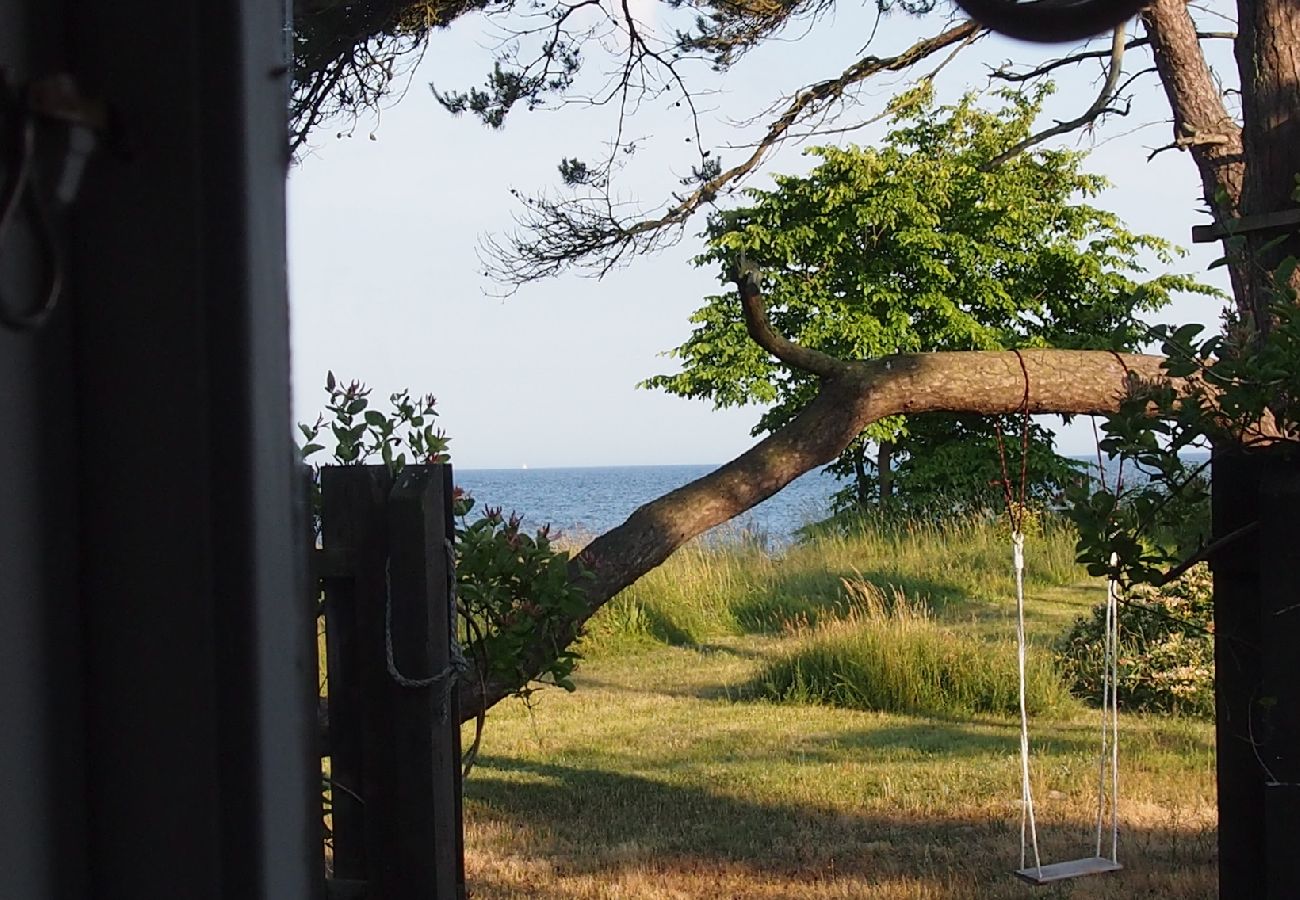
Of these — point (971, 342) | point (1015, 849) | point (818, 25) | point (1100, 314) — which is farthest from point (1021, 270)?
point (1100, 314)

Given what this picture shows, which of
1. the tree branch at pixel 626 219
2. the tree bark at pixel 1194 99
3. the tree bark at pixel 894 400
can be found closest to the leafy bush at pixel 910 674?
the tree branch at pixel 626 219

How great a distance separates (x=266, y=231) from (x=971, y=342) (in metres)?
17.9

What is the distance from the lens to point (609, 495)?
5550 cm

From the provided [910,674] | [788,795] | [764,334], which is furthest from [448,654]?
[910,674]

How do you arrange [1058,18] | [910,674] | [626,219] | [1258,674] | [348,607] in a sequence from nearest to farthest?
[1058,18] < [1258,674] < [348,607] < [626,219] < [910,674]

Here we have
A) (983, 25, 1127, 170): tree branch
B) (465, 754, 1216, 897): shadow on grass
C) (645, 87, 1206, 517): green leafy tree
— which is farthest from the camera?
(645, 87, 1206, 517): green leafy tree

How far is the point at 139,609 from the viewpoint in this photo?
47 cm

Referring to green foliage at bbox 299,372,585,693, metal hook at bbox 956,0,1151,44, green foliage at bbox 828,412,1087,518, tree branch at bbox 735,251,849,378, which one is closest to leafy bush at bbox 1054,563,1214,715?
tree branch at bbox 735,251,849,378

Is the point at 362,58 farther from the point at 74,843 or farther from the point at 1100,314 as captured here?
the point at 74,843

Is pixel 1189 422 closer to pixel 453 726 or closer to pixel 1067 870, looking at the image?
pixel 453 726

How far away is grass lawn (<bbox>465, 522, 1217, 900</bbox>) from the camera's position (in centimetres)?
381

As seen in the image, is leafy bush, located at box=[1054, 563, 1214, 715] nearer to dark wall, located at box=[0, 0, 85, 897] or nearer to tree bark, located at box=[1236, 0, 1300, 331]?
tree bark, located at box=[1236, 0, 1300, 331]

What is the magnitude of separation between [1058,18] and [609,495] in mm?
54950

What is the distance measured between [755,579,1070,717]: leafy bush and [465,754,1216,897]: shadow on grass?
1.58 meters
